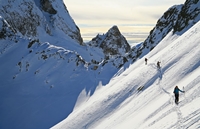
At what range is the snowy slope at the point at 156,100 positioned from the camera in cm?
1748

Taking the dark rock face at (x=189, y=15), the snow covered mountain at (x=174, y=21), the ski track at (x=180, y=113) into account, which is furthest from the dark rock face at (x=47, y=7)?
the ski track at (x=180, y=113)

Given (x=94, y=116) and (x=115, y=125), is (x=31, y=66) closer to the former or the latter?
(x=94, y=116)

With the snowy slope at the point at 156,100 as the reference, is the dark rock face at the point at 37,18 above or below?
above

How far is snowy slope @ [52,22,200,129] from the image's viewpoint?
17.5m

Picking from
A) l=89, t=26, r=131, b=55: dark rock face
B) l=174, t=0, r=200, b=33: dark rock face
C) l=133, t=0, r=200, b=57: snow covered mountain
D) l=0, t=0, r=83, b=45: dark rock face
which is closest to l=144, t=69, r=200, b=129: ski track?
l=174, t=0, r=200, b=33: dark rock face

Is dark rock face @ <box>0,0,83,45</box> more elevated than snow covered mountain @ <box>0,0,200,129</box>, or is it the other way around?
dark rock face @ <box>0,0,83,45</box>

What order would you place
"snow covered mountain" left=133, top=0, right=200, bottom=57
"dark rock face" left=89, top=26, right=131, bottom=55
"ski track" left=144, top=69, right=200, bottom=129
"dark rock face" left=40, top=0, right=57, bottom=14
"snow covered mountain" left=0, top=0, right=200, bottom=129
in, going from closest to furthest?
1. "ski track" left=144, top=69, right=200, bottom=129
2. "snow covered mountain" left=0, top=0, right=200, bottom=129
3. "snow covered mountain" left=133, top=0, right=200, bottom=57
4. "dark rock face" left=40, top=0, right=57, bottom=14
5. "dark rock face" left=89, top=26, right=131, bottom=55

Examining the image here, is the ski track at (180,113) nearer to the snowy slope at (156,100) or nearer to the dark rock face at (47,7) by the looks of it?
the snowy slope at (156,100)

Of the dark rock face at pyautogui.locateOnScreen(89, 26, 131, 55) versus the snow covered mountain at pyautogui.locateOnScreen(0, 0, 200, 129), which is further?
the dark rock face at pyautogui.locateOnScreen(89, 26, 131, 55)

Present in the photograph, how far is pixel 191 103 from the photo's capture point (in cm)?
1761

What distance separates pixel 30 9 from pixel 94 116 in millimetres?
50393

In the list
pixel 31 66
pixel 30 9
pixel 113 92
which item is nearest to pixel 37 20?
pixel 30 9

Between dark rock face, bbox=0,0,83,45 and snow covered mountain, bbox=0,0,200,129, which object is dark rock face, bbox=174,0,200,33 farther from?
dark rock face, bbox=0,0,83,45

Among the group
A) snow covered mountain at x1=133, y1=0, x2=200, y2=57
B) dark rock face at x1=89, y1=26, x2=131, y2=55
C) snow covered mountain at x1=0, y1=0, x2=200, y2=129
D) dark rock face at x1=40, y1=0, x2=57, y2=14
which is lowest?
snow covered mountain at x1=0, y1=0, x2=200, y2=129
